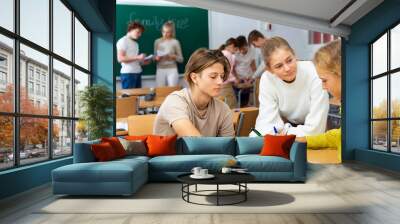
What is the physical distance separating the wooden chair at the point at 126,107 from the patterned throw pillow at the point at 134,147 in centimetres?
308

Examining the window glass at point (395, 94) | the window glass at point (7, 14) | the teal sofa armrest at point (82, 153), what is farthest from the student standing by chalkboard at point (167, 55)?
the window glass at point (7, 14)

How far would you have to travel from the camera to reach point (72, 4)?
7652mm

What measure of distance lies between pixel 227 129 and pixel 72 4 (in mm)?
3623

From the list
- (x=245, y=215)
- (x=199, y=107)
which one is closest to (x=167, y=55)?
(x=199, y=107)

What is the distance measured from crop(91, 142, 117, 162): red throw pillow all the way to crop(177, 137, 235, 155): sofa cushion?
1337 millimetres

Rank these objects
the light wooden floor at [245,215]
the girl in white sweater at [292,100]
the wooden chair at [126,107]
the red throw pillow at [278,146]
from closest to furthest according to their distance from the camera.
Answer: the light wooden floor at [245,215] < the red throw pillow at [278,146] < the girl in white sweater at [292,100] < the wooden chair at [126,107]

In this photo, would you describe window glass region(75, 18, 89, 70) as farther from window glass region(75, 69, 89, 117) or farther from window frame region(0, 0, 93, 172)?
window glass region(75, 69, 89, 117)

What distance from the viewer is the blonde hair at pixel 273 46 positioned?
1021cm

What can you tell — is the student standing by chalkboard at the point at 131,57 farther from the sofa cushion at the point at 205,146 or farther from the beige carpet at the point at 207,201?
the beige carpet at the point at 207,201

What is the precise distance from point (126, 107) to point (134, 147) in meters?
3.40

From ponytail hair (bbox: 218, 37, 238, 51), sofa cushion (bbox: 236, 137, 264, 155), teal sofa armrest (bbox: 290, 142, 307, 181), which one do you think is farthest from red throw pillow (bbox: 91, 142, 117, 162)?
ponytail hair (bbox: 218, 37, 238, 51)

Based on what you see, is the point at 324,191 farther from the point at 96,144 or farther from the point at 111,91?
the point at 111,91

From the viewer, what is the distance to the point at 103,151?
5750mm

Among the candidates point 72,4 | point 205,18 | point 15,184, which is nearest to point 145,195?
point 15,184
